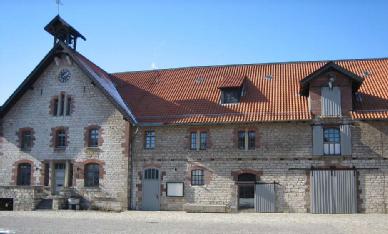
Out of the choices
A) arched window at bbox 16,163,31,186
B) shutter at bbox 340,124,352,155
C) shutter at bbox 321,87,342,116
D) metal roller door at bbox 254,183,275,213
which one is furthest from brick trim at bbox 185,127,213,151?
arched window at bbox 16,163,31,186

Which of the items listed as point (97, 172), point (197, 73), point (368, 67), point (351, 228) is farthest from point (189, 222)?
point (368, 67)

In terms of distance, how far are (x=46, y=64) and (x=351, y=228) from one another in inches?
840

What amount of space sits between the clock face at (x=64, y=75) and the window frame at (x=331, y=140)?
16209 mm

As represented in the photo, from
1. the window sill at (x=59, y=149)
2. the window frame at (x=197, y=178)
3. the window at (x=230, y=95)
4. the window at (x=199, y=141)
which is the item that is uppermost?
the window at (x=230, y=95)

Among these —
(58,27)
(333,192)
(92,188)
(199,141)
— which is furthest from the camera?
(58,27)

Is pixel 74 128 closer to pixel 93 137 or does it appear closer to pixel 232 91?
pixel 93 137

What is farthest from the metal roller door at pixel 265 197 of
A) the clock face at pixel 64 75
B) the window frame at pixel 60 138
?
the clock face at pixel 64 75

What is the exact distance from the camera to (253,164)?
81.0 ft

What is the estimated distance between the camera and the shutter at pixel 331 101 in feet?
79.2

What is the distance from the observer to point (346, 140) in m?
23.7

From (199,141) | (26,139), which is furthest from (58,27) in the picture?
(199,141)

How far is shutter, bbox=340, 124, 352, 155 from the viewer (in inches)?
928

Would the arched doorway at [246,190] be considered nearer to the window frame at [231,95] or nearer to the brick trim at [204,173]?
the brick trim at [204,173]

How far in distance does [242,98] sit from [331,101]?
5.27 meters
